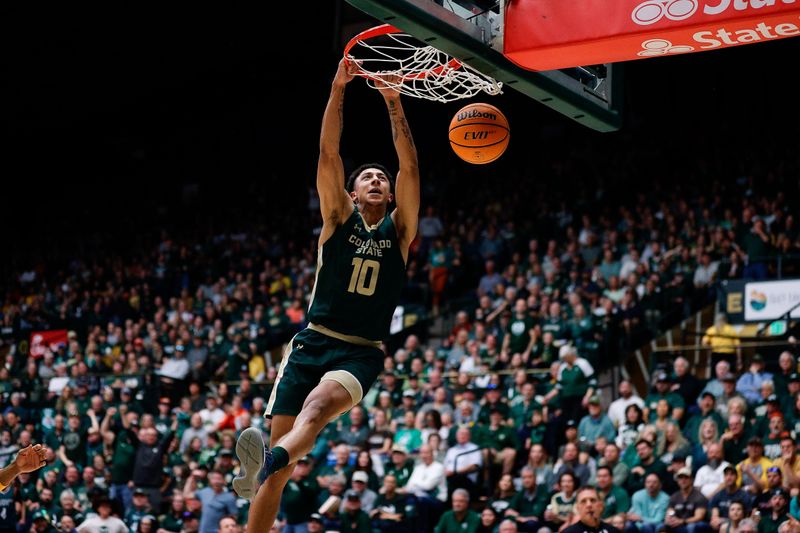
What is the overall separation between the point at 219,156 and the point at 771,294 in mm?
19358

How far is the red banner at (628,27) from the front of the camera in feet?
20.0

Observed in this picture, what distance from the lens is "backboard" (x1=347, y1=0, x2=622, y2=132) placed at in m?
6.35

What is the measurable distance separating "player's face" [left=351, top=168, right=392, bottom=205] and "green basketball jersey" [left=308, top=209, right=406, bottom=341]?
21cm

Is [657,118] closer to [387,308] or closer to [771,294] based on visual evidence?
[771,294]

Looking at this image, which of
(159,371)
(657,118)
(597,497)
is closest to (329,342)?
(597,497)

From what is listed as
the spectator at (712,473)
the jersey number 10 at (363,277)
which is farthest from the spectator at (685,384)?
the jersey number 10 at (363,277)

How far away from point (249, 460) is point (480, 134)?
2.93 meters

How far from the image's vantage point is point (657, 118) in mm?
24109

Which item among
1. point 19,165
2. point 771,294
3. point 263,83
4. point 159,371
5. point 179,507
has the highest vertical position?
point 263,83

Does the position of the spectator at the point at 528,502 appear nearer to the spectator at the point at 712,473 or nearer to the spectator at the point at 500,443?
the spectator at the point at 500,443

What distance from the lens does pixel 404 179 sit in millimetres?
7371

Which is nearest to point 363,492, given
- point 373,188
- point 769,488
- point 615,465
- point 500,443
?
point 500,443

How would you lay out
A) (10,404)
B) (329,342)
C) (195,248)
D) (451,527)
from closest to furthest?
1. (329,342)
2. (451,527)
3. (10,404)
4. (195,248)

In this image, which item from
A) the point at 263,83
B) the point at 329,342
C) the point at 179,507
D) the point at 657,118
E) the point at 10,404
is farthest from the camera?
the point at 263,83
